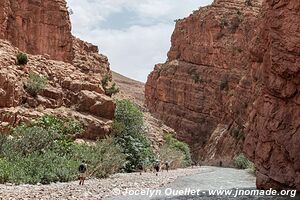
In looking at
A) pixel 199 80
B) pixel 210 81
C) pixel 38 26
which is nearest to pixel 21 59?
pixel 38 26

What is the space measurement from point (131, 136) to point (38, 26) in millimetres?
18129

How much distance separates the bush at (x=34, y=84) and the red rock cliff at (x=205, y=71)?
5933cm

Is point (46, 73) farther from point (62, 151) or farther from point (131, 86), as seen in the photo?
point (131, 86)

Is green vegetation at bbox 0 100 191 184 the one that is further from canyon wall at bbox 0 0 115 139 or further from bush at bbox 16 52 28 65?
bush at bbox 16 52 28 65

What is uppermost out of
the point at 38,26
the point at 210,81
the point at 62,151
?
the point at 38,26

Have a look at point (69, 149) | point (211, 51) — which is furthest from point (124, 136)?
point (211, 51)

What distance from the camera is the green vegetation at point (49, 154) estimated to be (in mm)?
22062

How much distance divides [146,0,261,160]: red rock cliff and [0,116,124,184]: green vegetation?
60865mm

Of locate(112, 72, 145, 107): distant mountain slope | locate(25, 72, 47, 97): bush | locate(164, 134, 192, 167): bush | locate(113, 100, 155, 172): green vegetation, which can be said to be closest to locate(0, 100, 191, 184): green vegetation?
locate(113, 100, 155, 172): green vegetation

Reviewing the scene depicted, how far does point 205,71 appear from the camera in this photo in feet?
344

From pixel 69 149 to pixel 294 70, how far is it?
1643 cm

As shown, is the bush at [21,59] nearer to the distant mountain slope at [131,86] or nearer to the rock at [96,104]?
the rock at [96,104]

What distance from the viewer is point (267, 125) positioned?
70.6ft

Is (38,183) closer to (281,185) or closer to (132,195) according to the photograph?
(132,195)
